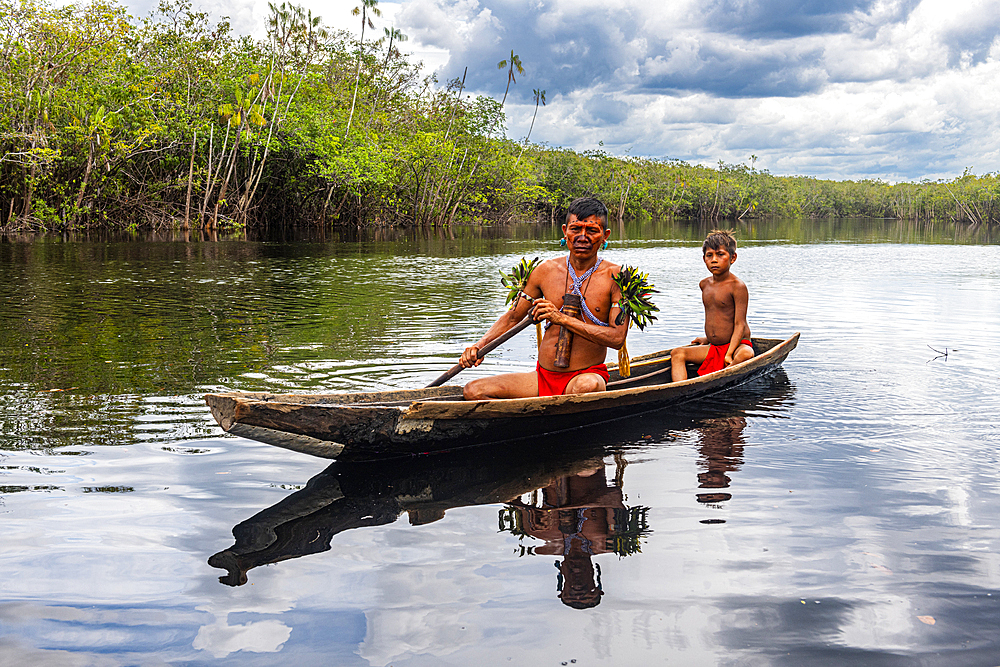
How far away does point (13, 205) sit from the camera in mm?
26422

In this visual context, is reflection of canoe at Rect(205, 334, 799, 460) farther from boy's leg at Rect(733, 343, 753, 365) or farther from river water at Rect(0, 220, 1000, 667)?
boy's leg at Rect(733, 343, 753, 365)

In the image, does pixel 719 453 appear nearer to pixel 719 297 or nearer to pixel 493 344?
pixel 493 344

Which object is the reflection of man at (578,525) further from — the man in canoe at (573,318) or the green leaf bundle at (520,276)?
the green leaf bundle at (520,276)

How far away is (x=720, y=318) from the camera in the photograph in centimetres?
772

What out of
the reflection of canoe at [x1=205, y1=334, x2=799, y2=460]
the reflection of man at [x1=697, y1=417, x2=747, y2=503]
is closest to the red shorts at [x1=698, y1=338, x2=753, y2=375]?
the reflection of man at [x1=697, y1=417, x2=747, y2=503]

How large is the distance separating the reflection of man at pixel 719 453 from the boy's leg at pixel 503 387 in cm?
129

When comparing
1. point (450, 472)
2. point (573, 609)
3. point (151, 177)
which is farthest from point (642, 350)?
point (151, 177)

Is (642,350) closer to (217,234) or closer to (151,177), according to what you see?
(217,234)

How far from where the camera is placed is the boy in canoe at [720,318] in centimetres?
743

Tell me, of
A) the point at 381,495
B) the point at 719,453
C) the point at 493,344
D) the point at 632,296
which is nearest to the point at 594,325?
the point at 632,296

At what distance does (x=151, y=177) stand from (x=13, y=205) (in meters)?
5.72

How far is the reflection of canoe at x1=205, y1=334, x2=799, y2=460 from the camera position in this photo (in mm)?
4344

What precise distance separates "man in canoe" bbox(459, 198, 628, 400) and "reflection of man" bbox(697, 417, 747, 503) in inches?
35.0

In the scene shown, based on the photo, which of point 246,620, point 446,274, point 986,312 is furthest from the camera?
point 446,274
